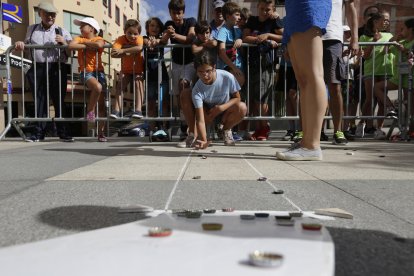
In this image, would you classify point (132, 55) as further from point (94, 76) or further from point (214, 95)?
point (214, 95)

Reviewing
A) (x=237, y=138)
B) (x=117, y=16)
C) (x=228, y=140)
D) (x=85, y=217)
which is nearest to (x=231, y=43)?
(x=237, y=138)

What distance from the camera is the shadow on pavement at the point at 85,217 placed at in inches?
55.2

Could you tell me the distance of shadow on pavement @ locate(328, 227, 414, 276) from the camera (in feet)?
3.32

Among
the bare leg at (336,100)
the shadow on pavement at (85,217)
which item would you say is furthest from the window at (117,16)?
the shadow on pavement at (85,217)

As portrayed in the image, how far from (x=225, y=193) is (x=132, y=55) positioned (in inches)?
170

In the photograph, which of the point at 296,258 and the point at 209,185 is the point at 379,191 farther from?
the point at 296,258

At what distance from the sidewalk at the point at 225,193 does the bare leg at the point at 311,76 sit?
0.31 meters

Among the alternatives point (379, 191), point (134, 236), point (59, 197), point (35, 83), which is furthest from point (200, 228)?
point (35, 83)

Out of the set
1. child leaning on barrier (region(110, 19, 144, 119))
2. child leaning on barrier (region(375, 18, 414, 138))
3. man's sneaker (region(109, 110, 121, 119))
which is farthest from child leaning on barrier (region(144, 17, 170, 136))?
child leaning on barrier (region(375, 18, 414, 138))

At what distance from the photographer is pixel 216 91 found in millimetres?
4660

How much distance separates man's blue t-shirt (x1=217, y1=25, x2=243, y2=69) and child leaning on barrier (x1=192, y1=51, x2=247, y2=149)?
2.66 ft

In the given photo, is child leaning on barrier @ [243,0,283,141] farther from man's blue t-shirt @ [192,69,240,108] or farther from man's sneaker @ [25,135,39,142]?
man's sneaker @ [25,135,39,142]

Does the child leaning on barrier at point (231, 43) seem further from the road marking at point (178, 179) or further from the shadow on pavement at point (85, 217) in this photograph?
the shadow on pavement at point (85, 217)

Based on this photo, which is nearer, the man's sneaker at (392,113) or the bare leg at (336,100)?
the bare leg at (336,100)
